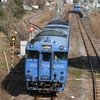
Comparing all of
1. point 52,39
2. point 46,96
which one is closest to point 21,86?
point 46,96

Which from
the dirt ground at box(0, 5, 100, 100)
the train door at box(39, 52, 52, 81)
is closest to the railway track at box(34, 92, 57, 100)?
the dirt ground at box(0, 5, 100, 100)

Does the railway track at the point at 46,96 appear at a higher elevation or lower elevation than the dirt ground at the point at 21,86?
higher

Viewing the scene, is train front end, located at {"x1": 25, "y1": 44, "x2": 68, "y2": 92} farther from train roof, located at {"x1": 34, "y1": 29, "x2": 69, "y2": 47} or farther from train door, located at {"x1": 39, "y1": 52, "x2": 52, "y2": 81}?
train roof, located at {"x1": 34, "y1": 29, "x2": 69, "y2": 47}

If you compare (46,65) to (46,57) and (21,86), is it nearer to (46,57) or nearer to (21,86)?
(46,57)

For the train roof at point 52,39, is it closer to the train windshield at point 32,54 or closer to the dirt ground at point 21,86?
the train windshield at point 32,54

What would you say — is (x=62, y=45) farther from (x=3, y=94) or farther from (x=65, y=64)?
(x=3, y=94)

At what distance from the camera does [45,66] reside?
12734 millimetres

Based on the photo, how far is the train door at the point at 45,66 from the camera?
1270cm

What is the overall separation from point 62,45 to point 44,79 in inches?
70.0

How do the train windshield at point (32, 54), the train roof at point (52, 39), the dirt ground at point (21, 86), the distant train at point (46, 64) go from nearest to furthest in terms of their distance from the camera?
the distant train at point (46, 64), the train windshield at point (32, 54), the train roof at point (52, 39), the dirt ground at point (21, 86)

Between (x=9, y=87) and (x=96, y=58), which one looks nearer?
(x=9, y=87)

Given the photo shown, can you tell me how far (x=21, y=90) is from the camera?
14289 mm

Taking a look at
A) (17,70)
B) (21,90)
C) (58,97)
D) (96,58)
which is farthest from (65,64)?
(96,58)

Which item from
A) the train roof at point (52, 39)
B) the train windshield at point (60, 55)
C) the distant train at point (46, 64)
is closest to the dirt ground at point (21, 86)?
the distant train at point (46, 64)
